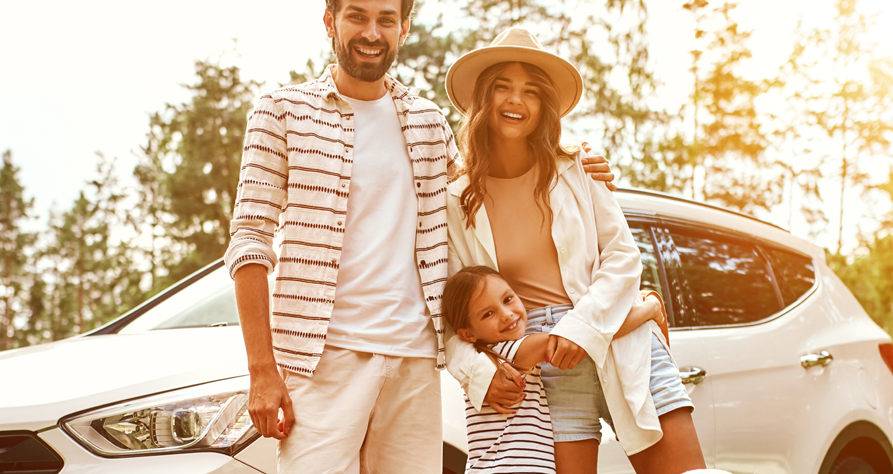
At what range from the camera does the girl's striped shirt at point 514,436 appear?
2264 mm

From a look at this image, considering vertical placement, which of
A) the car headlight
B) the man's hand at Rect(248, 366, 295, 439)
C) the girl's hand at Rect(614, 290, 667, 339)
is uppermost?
the girl's hand at Rect(614, 290, 667, 339)

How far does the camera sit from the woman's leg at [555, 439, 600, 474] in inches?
91.8

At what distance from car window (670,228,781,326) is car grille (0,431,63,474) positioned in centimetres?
259

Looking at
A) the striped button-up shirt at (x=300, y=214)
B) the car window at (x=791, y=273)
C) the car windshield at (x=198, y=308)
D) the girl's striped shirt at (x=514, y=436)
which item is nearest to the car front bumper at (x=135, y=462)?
the striped button-up shirt at (x=300, y=214)

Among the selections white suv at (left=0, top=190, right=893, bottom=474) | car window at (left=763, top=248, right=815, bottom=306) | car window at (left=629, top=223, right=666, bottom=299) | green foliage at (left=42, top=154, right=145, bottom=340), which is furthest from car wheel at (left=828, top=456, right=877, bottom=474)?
green foliage at (left=42, top=154, right=145, bottom=340)

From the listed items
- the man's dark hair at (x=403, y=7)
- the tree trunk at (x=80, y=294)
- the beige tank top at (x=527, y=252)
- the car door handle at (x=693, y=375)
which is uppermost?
the man's dark hair at (x=403, y=7)

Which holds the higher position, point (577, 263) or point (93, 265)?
point (577, 263)

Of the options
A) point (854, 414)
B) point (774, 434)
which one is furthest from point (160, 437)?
point (854, 414)

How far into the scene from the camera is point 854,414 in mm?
3844

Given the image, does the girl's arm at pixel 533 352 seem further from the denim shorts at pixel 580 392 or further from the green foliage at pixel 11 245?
the green foliage at pixel 11 245

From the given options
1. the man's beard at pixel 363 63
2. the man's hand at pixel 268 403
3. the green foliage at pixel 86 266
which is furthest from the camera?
the green foliage at pixel 86 266

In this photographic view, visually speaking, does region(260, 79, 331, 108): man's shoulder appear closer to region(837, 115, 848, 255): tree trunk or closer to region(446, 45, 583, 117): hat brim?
region(446, 45, 583, 117): hat brim

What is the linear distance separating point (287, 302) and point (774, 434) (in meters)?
2.39

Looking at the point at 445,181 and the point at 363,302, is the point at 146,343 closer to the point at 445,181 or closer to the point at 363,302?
the point at 363,302
